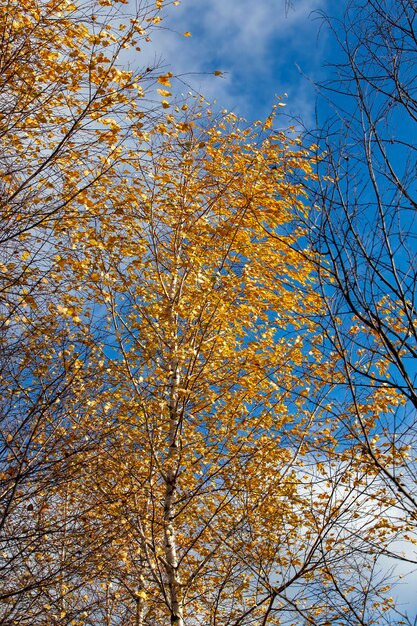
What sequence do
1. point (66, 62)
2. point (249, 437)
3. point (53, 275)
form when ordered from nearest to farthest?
point (66, 62) → point (53, 275) → point (249, 437)

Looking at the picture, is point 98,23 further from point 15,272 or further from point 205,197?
point 205,197

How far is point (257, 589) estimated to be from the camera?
212 inches

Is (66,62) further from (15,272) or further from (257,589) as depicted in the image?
(257,589)

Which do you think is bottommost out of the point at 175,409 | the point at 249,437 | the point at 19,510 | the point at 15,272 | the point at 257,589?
the point at 257,589

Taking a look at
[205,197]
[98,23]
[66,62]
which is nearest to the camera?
[98,23]

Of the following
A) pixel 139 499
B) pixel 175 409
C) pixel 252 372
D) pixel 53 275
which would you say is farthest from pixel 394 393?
pixel 53 275

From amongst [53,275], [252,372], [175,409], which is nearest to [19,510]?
[175,409]

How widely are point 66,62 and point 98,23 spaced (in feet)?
2.27

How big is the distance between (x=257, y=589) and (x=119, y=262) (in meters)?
3.90

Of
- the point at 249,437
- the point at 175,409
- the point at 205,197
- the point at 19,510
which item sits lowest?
the point at 19,510

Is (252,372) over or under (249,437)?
over

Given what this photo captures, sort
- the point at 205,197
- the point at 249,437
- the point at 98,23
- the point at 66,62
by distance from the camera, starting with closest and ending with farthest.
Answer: the point at 98,23 → the point at 66,62 → the point at 249,437 → the point at 205,197

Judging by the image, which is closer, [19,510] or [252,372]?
[19,510]

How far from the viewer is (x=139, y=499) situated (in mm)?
6109
